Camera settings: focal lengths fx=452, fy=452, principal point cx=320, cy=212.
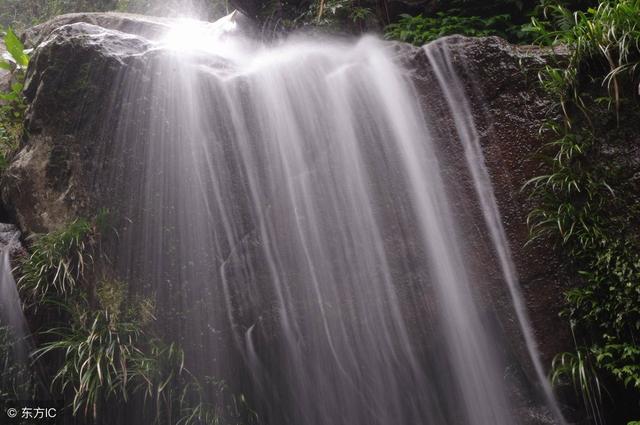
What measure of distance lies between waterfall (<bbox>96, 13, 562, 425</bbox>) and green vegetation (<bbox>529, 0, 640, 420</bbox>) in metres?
0.38

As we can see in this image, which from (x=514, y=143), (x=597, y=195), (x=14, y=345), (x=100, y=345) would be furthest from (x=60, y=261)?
(x=597, y=195)

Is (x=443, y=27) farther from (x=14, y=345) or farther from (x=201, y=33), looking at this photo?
(x=14, y=345)

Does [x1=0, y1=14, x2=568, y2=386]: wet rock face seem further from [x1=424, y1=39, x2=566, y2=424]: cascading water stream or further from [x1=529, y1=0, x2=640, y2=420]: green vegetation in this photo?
[x1=529, y1=0, x2=640, y2=420]: green vegetation

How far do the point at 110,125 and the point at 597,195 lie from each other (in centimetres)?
421

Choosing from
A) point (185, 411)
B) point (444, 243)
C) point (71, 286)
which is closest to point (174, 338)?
point (185, 411)

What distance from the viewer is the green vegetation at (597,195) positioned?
3037mm

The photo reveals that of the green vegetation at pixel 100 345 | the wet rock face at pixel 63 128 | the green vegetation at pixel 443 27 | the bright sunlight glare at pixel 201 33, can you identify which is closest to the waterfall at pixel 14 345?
the green vegetation at pixel 100 345

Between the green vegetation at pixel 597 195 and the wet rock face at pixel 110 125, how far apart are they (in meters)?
0.17

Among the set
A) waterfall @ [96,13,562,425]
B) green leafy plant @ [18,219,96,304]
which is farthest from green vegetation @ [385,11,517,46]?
green leafy plant @ [18,219,96,304]

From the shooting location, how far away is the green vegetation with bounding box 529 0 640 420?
9.96ft

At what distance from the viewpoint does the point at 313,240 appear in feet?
12.8

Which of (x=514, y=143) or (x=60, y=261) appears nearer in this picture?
(x=514, y=143)

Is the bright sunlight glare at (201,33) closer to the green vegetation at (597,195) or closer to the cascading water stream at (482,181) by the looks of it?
the cascading water stream at (482,181)

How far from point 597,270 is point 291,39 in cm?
524
